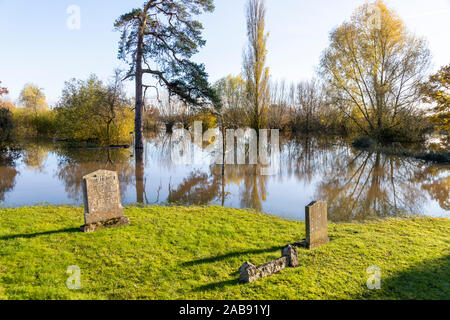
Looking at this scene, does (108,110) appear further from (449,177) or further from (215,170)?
(449,177)

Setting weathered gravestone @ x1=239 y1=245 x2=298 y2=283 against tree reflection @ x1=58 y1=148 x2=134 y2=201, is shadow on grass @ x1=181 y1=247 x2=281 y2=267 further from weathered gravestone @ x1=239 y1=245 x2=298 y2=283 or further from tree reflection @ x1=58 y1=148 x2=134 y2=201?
tree reflection @ x1=58 y1=148 x2=134 y2=201

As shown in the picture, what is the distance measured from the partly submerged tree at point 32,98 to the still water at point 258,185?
107 ft

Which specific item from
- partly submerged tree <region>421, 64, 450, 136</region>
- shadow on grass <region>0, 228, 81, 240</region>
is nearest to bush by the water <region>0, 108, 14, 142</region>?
shadow on grass <region>0, 228, 81, 240</region>

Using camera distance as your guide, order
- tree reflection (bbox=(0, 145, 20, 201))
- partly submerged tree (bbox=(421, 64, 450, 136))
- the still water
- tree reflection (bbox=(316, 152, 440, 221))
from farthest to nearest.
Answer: partly submerged tree (bbox=(421, 64, 450, 136)), tree reflection (bbox=(0, 145, 20, 201)), the still water, tree reflection (bbox=(316, 152, 440, 221))

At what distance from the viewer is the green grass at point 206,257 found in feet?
11.7

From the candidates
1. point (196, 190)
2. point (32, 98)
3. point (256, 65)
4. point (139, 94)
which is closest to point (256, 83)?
point (256, 65)

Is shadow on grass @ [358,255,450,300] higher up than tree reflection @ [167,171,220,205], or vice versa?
tree reflection @ [167,171,220,205]

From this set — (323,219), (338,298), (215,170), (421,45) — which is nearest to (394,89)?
(421,45)

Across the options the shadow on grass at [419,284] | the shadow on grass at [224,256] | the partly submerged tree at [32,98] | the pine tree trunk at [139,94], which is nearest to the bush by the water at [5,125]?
the pine tree trunk at [139,94]

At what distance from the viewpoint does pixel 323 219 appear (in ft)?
17.1

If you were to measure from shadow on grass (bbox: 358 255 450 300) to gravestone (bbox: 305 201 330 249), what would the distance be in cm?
132

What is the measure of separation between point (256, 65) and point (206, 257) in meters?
21.9

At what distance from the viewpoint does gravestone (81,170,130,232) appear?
220 inches
